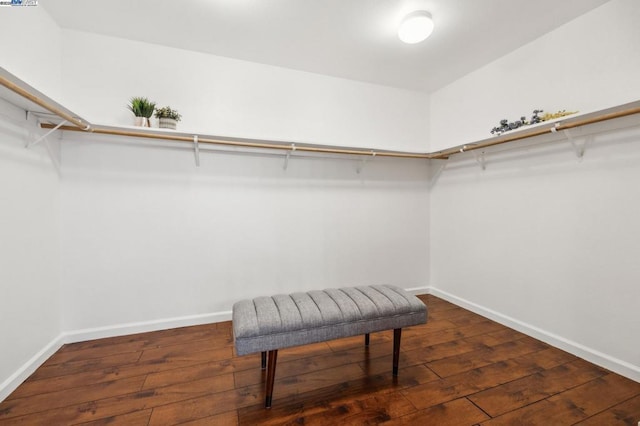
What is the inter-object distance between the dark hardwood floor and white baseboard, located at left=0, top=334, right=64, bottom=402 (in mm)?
46

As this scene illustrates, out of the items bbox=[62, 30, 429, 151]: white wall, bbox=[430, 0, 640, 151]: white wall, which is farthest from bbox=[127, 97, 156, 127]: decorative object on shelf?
bbox=[430, 0, 640, 151]: white wall

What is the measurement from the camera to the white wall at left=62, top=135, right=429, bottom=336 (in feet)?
7.11

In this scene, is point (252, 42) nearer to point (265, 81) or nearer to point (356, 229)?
point (265, 81)

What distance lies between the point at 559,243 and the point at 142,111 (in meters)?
3.43

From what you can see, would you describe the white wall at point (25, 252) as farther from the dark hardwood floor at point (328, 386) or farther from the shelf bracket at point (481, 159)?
the shelf bracket at point (481, 159)

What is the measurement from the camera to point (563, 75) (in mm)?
2066

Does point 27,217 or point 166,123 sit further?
point 166,123

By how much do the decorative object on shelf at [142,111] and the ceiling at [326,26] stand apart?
0.59m

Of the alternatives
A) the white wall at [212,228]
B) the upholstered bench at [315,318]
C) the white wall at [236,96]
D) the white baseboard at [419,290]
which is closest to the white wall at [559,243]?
the white baseboard at [419,290]

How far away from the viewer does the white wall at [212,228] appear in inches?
85.4

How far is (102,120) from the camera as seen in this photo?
85.7 inches

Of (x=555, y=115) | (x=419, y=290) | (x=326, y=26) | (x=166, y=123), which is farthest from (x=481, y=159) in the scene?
(x=166, y=123)

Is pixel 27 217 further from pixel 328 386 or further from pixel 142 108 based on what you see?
pixel 328 386

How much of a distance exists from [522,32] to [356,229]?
2197 millimetres
